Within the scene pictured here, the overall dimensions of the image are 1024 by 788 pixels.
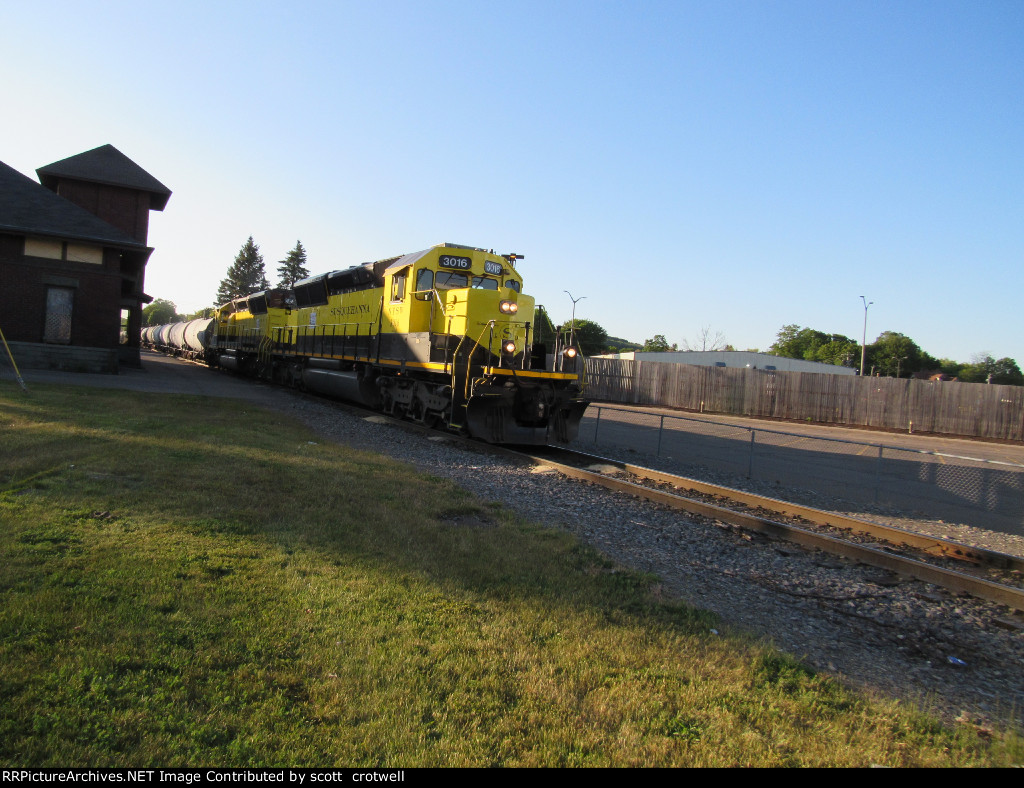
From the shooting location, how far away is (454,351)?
12.5m

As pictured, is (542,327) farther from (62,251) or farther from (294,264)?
(294,264)

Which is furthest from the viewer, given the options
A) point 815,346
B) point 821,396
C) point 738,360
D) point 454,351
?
point 815,346

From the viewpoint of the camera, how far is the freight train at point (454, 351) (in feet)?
39.6

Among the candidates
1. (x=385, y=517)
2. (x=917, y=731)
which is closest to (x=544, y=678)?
(x=917, y=731)

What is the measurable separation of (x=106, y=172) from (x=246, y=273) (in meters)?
67.3

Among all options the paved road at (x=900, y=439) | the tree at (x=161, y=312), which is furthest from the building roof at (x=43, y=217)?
the tree at (x=161, y=312)

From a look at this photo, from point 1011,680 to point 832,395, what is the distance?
28.9 m

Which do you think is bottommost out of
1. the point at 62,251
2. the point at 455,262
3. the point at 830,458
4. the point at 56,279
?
the point at 830,458

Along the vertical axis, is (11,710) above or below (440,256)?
below

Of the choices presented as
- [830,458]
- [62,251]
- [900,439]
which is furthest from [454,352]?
[900,439]

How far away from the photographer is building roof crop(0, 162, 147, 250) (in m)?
21.1

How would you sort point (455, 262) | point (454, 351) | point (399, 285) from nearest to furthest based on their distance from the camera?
point (454, 351) → point (455, 262) → point (399, 285)

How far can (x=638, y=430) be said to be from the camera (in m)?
19.9
